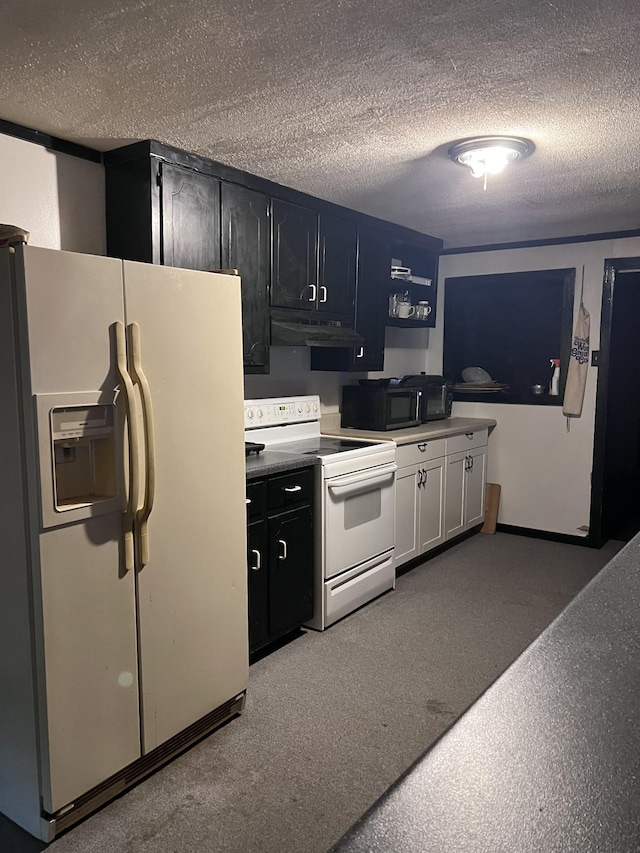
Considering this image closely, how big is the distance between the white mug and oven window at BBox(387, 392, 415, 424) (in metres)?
0.59

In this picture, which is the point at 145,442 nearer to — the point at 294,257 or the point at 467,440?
the point at 294,257

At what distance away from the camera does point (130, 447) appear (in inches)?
78.0

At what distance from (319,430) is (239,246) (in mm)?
1411

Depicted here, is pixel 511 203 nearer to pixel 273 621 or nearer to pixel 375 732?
pixel 273 621

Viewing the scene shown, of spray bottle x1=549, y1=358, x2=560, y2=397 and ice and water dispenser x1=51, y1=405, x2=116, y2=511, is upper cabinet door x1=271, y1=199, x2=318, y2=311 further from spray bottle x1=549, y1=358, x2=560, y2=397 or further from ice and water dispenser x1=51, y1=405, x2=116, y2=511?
spray bottle x1=549, y1=358, x2=560, y2=397

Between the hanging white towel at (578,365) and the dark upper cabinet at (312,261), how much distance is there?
72.2 inches

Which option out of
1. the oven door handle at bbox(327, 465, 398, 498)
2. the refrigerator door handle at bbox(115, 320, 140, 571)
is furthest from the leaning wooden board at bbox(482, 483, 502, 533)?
the refrigerator door handle at bbox(115, 320, 140, 571)

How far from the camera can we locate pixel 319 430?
4098 millimetres

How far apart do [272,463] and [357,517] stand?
75 cm

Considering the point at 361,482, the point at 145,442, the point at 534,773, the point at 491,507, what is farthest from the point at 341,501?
the point at 534,773

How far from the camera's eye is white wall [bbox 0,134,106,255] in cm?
249

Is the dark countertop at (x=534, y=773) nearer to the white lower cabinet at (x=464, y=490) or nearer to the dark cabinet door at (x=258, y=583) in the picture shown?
the dark cabinet door at (x=258, y=583)

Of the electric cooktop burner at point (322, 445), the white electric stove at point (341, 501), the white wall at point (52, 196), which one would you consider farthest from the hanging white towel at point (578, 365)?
the white wall at point (52, 196)

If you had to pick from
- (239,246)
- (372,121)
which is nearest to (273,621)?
(239,246)
